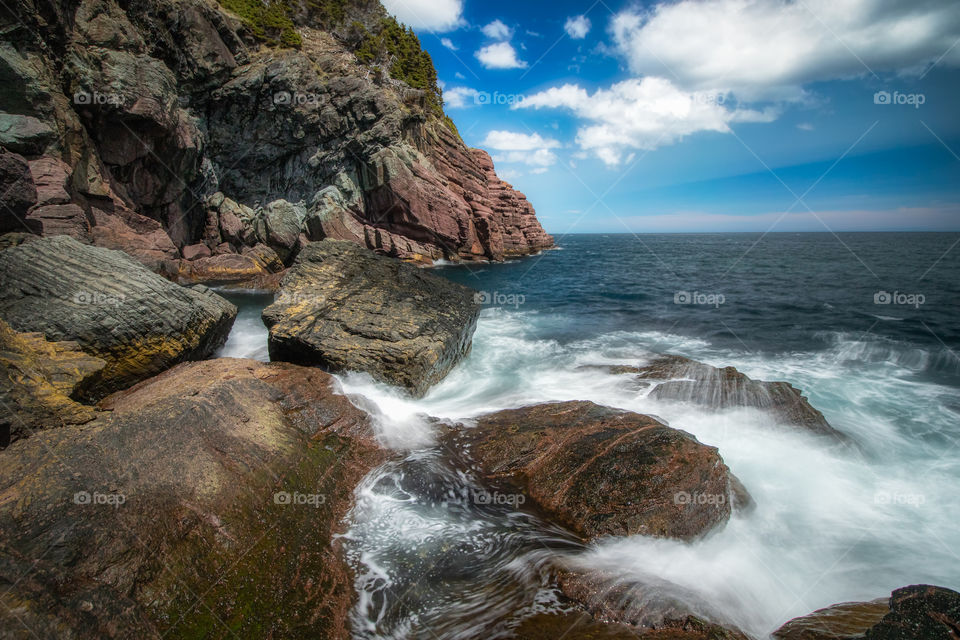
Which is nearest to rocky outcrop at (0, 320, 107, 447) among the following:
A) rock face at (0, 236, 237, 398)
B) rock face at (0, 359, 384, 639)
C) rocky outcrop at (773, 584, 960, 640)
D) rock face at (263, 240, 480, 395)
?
rock face at (0, 236, 237, 398)

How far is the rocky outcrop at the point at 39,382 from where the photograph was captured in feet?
18.2

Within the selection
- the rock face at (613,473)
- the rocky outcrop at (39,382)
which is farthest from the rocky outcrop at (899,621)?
the rocky outcrop at (39,382)

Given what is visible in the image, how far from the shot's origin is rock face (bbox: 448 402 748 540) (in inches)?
228

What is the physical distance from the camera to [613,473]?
6340mm

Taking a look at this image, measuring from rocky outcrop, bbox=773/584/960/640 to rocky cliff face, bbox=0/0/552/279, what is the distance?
25000 mm

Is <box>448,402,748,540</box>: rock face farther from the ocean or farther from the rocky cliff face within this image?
the rocky cliff face

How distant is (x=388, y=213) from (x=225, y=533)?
36.9 meters

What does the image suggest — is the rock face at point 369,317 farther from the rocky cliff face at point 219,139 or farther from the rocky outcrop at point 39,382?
the rocky cliff face at point 219,139

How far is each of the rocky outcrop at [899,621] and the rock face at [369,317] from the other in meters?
7.84

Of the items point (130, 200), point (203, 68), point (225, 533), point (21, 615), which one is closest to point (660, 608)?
point (225, 533)

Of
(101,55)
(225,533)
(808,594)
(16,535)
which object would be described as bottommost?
(808,594)

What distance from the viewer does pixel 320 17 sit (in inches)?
1825

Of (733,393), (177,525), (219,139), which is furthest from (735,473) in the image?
(219,139)

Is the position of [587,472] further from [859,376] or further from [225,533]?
[859,376]
